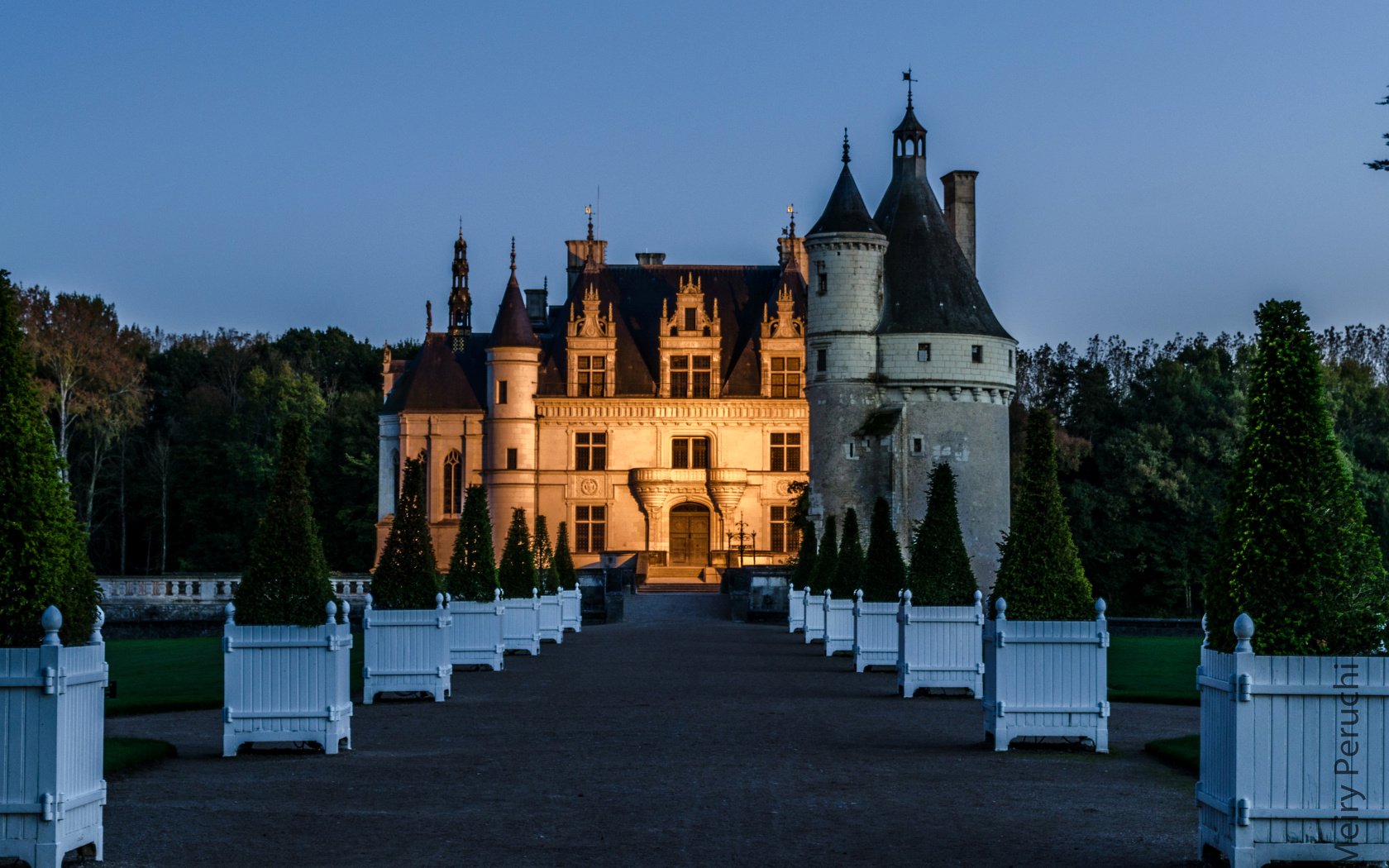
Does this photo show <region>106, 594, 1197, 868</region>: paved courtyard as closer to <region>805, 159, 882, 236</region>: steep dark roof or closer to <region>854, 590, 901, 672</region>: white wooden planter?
<region>854, 590, 901, 672</region>: white wooden planter

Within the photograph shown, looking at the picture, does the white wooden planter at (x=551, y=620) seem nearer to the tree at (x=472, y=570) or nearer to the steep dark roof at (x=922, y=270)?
the tree at (x=472, y=570)

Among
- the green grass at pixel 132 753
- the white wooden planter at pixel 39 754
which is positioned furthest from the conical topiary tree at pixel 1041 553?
the white wooden planter at pixel 39 754

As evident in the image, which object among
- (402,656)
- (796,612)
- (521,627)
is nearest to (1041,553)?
(402,656)

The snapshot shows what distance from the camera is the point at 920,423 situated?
5134 cm

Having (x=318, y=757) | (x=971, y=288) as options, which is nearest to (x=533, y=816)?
(x=318, y=757)

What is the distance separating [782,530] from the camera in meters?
64.4

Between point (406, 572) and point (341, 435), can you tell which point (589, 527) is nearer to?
point (341, 435)

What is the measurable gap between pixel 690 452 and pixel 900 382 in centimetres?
1492

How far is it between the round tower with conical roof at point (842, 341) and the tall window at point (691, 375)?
12.1 meters

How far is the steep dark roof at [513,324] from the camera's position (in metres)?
64.1

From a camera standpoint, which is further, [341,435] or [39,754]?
[341,435]

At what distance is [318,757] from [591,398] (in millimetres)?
51218

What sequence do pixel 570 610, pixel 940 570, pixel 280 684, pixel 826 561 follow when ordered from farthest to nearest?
pixel 570 610 < pixel 826 561 < pixel 940 570 < pixel 280 684

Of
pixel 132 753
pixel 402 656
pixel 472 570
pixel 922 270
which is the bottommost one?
pixel 132 753
